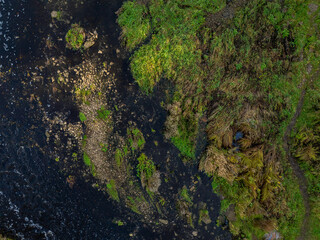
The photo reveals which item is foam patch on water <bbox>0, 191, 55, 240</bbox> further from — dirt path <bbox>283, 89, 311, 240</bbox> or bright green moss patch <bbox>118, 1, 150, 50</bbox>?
dirt path <bbox>283, 89, 311, 240</bbox>

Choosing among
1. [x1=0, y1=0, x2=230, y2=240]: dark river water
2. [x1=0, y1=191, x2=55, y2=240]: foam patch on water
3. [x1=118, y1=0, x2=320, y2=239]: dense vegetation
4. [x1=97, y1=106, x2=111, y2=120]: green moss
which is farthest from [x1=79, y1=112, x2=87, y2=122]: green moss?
[x1=0, y1=191, x2=55, y2=240]: foam patch on water

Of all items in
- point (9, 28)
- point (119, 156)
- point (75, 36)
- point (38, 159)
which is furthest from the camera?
point (38, 159)

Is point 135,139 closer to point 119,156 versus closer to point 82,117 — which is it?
point 119,156

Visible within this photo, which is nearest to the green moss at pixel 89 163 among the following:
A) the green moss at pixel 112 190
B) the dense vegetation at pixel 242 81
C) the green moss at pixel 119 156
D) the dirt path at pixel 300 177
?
the green moss at pixel 112 190

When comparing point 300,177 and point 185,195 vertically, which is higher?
point 185,195

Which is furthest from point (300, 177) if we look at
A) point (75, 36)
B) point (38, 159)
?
point (38, 159)

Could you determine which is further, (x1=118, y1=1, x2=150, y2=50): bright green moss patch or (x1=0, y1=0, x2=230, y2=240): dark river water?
(x1=0, y1=0, x2=230, y2=240): dark river water

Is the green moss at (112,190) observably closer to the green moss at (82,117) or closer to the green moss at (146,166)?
the green moss at (146,166)
